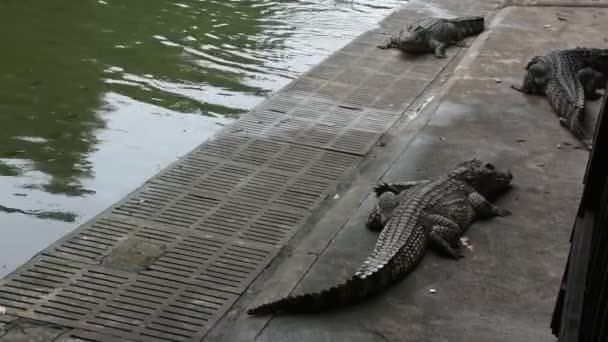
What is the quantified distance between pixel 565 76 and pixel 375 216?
159 inches

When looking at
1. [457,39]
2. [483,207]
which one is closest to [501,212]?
[483,207]

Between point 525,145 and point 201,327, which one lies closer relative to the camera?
point 201,327

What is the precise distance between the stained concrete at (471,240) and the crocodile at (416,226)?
80 mm

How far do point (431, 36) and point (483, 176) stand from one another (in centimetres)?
479

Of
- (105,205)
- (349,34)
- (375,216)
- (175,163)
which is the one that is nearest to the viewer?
(375,216)

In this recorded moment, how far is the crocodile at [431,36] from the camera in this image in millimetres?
11117

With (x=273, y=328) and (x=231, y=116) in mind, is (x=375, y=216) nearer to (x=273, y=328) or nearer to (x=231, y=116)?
(x=273, y=328)

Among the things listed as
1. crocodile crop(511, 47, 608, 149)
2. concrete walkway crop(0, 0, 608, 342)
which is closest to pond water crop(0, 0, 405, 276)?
concrete walkway crop(0, 0, 608, 342)

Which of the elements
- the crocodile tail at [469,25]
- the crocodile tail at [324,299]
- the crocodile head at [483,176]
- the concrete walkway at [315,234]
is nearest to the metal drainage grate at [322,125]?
the concrete walkway at [315,234]

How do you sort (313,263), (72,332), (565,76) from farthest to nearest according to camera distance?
(565,76) → (313,263) → (72,332)

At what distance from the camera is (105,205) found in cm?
683

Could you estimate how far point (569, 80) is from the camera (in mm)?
9336

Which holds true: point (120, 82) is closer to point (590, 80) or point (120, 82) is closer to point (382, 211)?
point (382, 211)

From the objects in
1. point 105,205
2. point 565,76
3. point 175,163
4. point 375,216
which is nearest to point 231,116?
point 175,163
